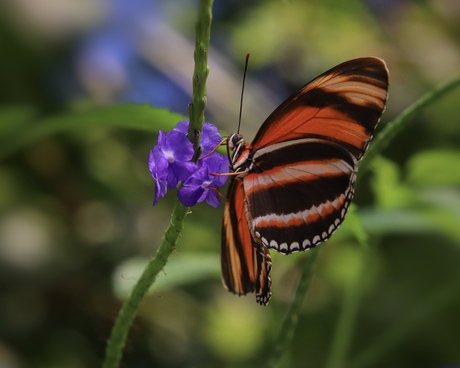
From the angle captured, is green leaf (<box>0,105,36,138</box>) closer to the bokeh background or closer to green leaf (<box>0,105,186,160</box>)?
green leaf (<box>0,105,186,160</box>)

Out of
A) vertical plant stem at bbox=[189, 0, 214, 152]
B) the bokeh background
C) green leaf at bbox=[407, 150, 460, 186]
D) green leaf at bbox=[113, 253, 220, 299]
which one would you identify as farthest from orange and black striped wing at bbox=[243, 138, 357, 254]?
the bokeh background

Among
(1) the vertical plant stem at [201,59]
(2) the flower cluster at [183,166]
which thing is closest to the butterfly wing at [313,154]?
(2) the flower cluster at [183,166]

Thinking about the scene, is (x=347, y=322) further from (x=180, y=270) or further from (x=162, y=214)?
(x=162, y=214)

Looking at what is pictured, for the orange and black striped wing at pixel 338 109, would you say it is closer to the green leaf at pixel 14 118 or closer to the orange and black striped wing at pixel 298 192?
the orange and black striped wing at pixel 298 192

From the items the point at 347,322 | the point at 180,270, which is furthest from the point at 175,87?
the point at 347,322

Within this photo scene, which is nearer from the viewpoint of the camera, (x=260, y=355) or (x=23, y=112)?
(x=23, y=112)
